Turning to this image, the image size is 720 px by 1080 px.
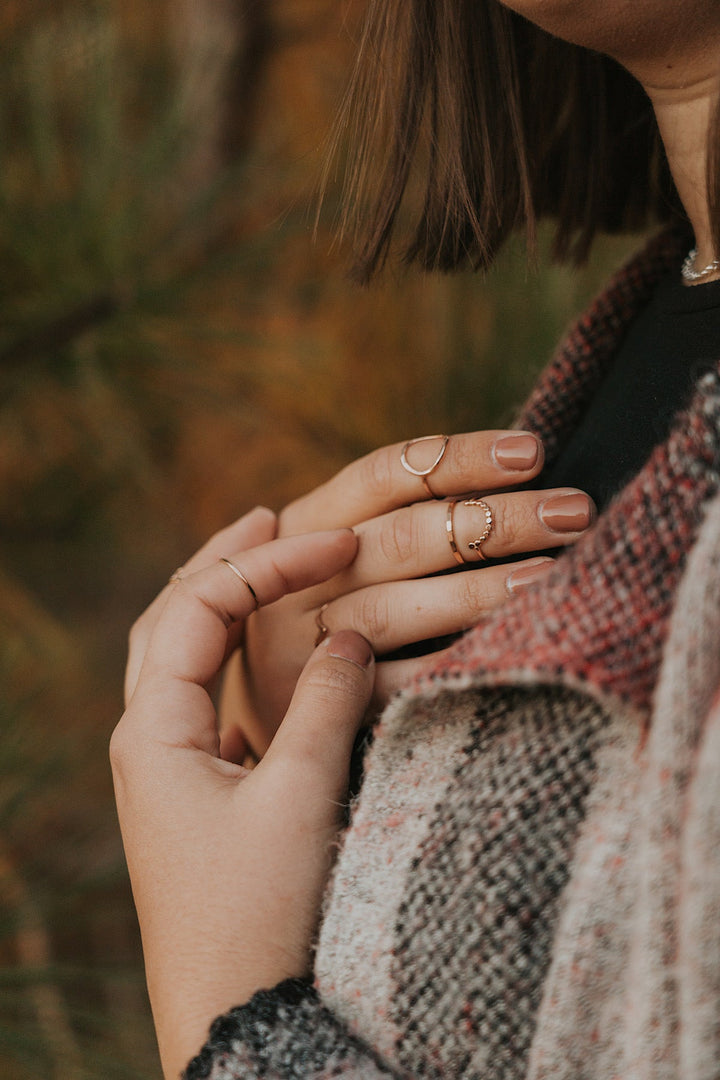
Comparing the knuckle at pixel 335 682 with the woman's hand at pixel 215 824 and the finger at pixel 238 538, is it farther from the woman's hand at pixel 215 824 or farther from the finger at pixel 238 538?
the finger at pixel 238 538

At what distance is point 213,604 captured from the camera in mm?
606

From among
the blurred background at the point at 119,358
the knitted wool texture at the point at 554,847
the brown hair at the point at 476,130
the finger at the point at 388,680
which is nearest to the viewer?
the knitted wool texture at the point at 554,847

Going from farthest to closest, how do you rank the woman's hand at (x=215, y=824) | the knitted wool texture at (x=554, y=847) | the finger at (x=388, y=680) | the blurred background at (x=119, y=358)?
the blurred background at (x=119, y=358) < the finger at (x=388, y=680) < the woman's hand at (x=215, y=824) < the knitted wool texture at (x=554, y=847)

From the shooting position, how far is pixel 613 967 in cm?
35

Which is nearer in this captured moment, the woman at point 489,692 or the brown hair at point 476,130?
the woman at point 489,692

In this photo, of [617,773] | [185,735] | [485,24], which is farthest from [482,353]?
[617,773]

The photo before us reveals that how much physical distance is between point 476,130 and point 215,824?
1.86 feet

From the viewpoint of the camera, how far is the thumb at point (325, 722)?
18.9 inches

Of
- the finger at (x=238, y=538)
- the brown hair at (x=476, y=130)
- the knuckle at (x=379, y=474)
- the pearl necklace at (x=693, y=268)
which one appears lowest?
the finger at (x=238, y=538)

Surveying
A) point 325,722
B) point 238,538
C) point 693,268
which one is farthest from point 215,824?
point 693,268

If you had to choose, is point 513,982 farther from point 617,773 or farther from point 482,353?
point 482,353

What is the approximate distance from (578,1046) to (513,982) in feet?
0.11

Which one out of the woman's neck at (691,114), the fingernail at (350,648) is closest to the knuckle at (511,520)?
the fingernail at (350,648)

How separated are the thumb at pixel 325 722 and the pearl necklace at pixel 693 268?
0.36 metres
